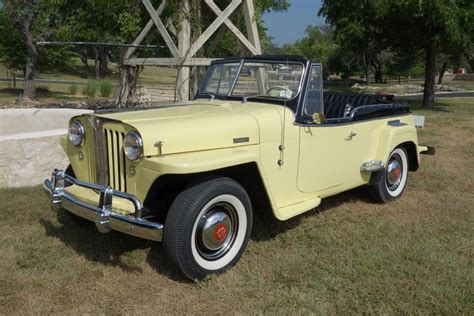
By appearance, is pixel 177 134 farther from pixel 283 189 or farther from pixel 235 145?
pixel 283 189

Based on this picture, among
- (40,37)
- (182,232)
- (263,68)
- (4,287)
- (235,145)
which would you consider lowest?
(4,287)

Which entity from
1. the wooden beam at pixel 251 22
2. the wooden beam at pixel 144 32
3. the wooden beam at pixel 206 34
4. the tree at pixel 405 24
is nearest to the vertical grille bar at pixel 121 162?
the wooden beam at pixel 206 34

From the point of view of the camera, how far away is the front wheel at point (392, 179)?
5.24m

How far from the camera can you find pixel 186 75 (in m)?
8.28

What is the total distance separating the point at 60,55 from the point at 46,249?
1817 cm

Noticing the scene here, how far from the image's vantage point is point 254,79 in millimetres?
4672

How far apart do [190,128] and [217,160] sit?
0.33 m

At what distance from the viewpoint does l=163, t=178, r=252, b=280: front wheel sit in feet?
10.5

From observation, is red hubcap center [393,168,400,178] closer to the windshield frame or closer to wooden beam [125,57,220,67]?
the windshield frame

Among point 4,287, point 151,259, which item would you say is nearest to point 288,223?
point 151,259

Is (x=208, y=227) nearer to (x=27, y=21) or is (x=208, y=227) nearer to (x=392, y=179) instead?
(x=392, y=179)

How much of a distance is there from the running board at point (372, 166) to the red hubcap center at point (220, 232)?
1.97 meters

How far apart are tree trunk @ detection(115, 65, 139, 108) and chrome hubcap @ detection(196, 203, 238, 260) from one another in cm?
684

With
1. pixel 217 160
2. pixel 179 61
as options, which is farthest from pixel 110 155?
pixel 179 61
